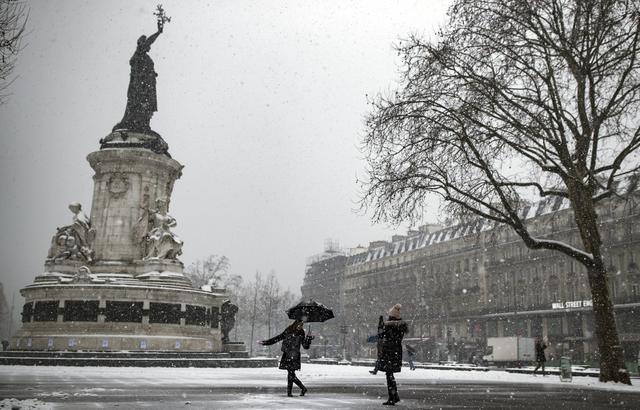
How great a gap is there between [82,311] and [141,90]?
473 inches

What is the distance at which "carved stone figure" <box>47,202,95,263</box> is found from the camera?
96.0ft

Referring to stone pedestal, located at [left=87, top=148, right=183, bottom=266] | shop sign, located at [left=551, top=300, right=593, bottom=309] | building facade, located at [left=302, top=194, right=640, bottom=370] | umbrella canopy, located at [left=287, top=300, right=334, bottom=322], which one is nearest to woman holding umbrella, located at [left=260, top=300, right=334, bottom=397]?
umbrella canopy, located at [left=287, top=300, right=334, bottom=322]

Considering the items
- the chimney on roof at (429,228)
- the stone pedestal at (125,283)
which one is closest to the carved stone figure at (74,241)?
the stone pedestal at (125,283)

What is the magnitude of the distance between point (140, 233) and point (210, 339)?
582 centimetres

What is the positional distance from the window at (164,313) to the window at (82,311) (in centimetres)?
226

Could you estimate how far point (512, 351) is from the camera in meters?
35.6

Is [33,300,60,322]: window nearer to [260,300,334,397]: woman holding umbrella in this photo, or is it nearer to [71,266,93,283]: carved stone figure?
[71,266,93,283]: carved stone figure

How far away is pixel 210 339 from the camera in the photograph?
2928cm

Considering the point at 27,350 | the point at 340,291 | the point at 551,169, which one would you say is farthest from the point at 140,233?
the point at 340,291

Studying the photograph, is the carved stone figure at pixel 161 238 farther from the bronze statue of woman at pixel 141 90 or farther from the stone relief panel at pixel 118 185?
the bronze statue of woman at pixel 141 90

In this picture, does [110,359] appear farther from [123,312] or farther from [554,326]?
[554,326]

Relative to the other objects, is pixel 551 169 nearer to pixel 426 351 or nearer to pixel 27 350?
pixel 27 350

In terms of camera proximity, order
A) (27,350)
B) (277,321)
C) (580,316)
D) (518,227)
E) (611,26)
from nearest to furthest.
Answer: (611,26), (518,227), (27,350), (580,316), (277,321)

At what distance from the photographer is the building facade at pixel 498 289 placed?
183 ft
